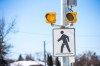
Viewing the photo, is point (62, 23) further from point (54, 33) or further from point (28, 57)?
point (28, 57)

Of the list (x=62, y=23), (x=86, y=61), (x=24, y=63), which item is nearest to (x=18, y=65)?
(x=24, y=63)

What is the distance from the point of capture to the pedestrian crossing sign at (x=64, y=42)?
9.13 m

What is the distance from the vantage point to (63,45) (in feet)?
30.1

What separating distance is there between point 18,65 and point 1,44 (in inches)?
1532

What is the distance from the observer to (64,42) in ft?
30.2

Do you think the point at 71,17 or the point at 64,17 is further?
the point at 64,17

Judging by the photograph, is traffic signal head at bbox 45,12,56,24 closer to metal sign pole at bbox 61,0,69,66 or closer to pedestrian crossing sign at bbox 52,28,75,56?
pedestrian crossing sign at bbox 52,28,75,56

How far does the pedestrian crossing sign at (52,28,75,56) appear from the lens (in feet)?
30.0

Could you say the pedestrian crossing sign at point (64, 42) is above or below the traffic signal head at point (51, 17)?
below

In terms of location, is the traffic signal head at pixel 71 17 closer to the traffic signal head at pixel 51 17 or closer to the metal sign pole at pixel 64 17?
the metal sign pole at pixel 64 17

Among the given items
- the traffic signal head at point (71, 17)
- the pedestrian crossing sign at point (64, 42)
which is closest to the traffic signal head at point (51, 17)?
the pedestrian crossing sign at point (64, 42)

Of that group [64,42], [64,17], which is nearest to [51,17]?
[64,17]

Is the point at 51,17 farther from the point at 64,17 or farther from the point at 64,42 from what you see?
the point at 64,42

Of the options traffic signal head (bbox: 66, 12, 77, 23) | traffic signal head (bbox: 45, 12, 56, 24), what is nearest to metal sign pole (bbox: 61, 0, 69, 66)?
traffic signal head (bbox: 66, 12, 77, 23)
